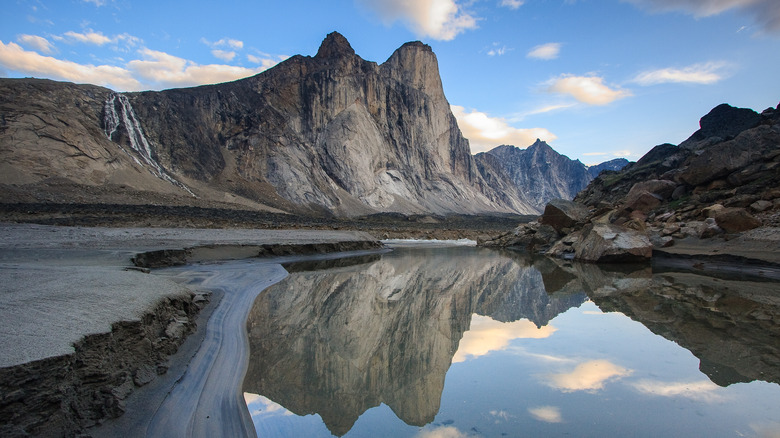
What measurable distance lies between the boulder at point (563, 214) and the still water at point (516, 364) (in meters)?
15.1

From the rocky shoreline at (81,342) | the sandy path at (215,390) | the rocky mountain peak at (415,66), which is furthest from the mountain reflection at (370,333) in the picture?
the rocky mountain peak at (415,66)

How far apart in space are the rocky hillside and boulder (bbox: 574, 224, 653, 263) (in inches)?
1.4

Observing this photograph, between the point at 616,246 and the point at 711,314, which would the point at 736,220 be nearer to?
the point at 616,246

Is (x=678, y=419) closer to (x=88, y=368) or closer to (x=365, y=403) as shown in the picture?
(x=365, y=403)

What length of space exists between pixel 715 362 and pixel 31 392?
705 centimetres

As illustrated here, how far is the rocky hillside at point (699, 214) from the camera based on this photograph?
1480 cm

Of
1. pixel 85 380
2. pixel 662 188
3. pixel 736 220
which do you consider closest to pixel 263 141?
pixel 662 188

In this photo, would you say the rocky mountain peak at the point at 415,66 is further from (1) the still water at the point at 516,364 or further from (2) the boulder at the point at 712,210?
(1) the still water at the point at 516,364

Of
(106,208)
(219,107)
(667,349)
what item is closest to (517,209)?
(219,107)

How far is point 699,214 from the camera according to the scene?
17719 millimetres

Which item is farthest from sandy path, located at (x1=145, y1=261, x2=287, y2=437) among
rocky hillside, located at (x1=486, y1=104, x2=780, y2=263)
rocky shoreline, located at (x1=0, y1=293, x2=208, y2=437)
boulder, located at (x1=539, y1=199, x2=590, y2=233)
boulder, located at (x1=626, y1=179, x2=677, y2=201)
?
boulder, located at (x1=626, y1=179, x2=677, y2=201)

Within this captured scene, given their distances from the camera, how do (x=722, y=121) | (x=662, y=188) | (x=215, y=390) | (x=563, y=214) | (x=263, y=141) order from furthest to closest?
(x=263, y=141)
(x=722, y=121)
(x=563, y=214)
(x=662, y=188)
(x=215, y=390)

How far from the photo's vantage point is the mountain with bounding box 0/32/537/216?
35.8 meters

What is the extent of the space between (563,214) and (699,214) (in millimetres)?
8255
